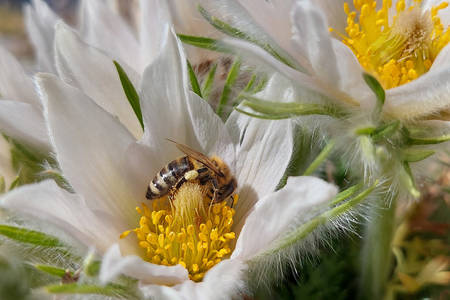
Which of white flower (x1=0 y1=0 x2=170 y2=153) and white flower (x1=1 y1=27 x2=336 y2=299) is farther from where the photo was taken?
white flower (x1=0 y1=0 x2=170 y2=153)

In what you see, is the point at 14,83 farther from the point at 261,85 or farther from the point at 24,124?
the point at 261,85

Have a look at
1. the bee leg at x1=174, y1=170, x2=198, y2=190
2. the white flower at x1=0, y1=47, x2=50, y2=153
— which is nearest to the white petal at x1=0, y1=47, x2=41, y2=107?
the white flower at x1=0, y1=47, x2=50, y2=153

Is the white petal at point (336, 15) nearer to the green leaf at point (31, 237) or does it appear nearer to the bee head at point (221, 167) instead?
the bee head at point (221, 167)

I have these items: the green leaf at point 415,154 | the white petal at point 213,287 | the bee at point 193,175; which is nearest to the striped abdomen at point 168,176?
the bee at point 193,175

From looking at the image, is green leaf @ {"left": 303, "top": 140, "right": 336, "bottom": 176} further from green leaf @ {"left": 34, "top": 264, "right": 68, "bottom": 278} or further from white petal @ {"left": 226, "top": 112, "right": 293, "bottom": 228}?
green leaf @ {"left": 34, "top": 264, "right": 68, "bottom": 278}

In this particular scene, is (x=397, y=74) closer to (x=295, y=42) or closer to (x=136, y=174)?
(x=295, y=42)

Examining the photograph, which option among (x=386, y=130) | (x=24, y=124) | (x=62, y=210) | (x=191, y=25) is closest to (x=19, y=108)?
(x=24, y=124)

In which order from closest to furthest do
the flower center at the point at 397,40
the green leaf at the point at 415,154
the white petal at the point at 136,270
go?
the white petal at the point at 136,270 < the green leaf at the point at 415,154 < the flower center at the point at 397,40

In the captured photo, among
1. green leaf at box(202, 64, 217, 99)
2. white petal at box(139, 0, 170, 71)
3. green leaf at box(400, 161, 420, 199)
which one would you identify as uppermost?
white petal at box(139, 0, 170, 71)
